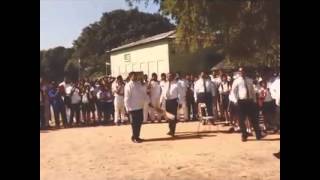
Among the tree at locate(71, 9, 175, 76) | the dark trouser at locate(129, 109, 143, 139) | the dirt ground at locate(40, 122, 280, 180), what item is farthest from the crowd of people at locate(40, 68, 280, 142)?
the tree at locate(71, 9, 175, 76)

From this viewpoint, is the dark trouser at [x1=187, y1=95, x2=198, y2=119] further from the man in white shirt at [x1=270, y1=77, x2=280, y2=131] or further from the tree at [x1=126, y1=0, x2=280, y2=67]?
the man in white shirt at [x1=270, y1=77, x2=280, y2=131]

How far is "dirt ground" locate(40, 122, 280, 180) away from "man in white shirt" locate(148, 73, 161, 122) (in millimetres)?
202

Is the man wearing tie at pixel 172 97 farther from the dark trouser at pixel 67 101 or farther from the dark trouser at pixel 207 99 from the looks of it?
the dark trouser at pixel 67 101

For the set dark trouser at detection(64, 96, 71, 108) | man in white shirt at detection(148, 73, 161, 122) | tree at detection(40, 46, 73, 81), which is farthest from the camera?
dark trouser at detection(64, 96, 71, 108)

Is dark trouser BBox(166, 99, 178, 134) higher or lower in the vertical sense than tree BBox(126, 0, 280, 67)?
lower

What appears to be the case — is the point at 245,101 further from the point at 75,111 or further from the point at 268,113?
the point at 75,111

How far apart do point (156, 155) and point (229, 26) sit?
2.07m

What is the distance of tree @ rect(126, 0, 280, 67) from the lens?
668 centimetres

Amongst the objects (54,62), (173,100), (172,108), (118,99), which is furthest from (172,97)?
(54,62)

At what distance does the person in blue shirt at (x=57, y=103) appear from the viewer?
21.9ft

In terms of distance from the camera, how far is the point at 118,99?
687 centimetres
